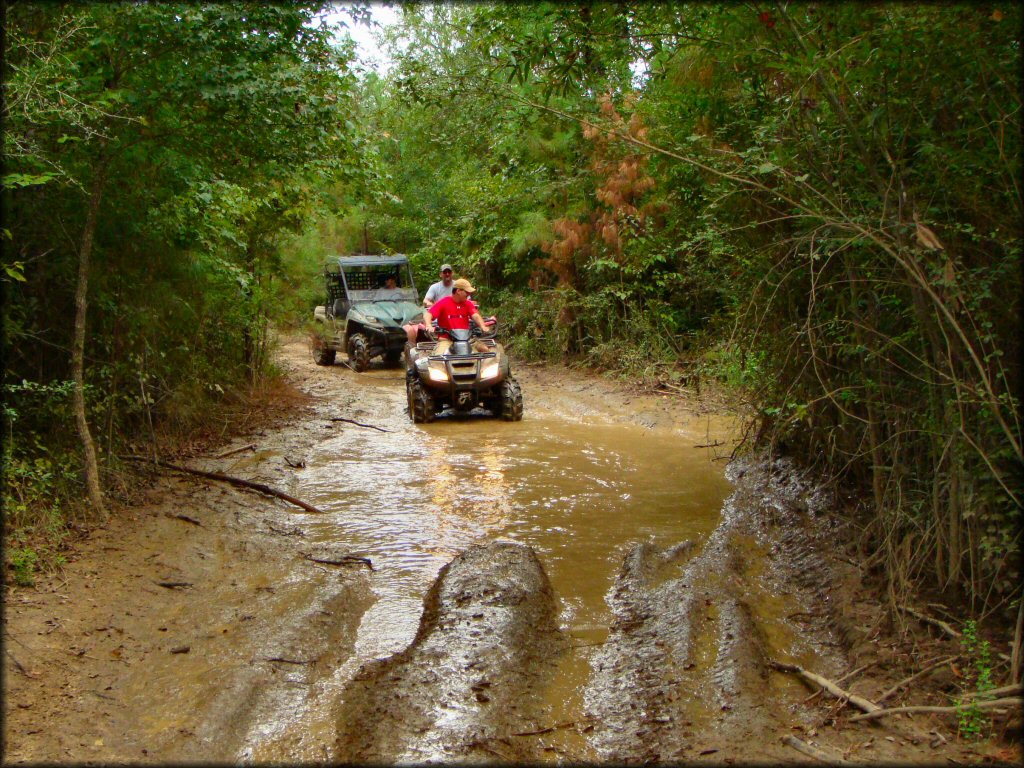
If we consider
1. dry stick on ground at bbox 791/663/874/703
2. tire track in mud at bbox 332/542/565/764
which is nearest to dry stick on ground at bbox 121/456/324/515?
tire track in mud at bbox 332/542/565/764

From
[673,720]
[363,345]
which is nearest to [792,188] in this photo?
[673,720]

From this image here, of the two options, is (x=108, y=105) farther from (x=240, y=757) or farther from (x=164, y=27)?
(x=240, y=757)

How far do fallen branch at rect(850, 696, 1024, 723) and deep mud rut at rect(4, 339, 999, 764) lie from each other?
5cm

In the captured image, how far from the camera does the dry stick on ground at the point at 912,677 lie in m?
3.47

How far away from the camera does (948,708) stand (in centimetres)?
316

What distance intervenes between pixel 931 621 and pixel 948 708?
0.77 m

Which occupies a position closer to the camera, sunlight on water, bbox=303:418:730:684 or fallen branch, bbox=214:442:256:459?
sunlight on water, bbox=303:418:730:684

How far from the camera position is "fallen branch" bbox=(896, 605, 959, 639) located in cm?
372

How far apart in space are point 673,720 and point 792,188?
2.64m

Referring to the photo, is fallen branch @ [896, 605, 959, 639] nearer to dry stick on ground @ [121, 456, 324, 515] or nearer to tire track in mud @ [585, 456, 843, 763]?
tire track in mud @ [585, 456, 843, 763]

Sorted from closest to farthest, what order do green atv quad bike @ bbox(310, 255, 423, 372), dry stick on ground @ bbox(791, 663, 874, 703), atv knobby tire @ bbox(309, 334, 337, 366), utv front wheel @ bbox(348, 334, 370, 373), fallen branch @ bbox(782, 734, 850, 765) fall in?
fallen branch @ bbox(782, 734, 850, 765), dry stick on ground @ bbox(791, 663, 874, 703), utv front wheel @ bbox(348, 334, 370, 373), green atv quad bike @ bbox(310, 255, 423, 372), atv knobby tire @ bbox(309, 334, 337, 366)

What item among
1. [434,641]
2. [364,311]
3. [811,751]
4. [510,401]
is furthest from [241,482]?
[364,311]

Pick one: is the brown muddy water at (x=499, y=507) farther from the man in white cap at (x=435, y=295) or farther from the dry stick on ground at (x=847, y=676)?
the man in white cap at (x=435, y=295)

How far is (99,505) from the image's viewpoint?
19.2ft
